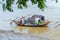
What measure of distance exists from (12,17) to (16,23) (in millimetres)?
1243

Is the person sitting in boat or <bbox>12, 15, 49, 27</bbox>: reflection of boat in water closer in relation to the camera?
<bbox>12, 15, 49, 27</bbox>: reflection of boat in water

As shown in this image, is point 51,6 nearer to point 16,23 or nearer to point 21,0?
point 16,23

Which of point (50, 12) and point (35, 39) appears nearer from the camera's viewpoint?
point (35, 39)

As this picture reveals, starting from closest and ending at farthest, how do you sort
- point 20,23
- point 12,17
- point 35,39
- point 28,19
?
point 35,39, point 20,23, point 28,19, point 12,17

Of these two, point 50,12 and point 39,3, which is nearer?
point 39,3

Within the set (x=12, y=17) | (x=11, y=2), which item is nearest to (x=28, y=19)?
(x=12, y=17)

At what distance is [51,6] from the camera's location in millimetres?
8211

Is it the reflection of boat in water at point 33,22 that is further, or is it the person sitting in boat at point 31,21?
the person sitting in boat at point 31,21

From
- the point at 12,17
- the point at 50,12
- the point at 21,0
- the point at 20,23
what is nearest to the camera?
the point at 21,0

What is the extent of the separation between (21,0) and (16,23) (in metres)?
5.08

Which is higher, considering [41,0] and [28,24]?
[41,0]

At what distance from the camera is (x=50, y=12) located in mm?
8078

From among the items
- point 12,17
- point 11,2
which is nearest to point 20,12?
point 12,17

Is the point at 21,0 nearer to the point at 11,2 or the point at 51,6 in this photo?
the point at 11,2
